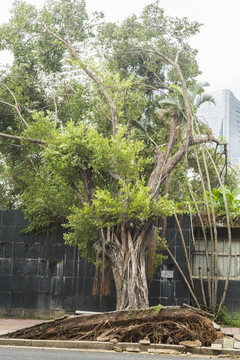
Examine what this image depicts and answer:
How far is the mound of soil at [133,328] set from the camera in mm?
10297

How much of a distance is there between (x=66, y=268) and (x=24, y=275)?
143 cm

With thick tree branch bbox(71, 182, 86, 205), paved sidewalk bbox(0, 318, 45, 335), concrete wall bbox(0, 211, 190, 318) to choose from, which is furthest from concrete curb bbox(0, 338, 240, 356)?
concrete wall bbox(0, 211, 190, 318)

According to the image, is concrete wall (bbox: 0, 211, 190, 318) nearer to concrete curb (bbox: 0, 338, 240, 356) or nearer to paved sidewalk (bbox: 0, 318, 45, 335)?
paved sidewalk (bbox: 0, 318, 45, 335)

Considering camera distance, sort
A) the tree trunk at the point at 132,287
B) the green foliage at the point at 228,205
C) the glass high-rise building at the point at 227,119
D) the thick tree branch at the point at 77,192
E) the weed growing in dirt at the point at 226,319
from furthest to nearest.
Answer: the glass high-rise building at the point at 227,119 < the green foliage at the point at 228,205 < the weed growing in dirt at the point at 226,319 < the thick tree branch at the point at 77,192 < the tree trunk at the point at 132,287

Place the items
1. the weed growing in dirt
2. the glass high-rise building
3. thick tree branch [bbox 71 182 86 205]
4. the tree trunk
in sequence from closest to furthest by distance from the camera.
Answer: the tree trunk < thick tree branch [bbox 71 182 86 205] < the weed growing in dirt < the glass high-rise building

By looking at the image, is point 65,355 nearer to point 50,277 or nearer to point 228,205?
point 50,277

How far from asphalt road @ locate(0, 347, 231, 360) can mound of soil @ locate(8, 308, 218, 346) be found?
0.93m

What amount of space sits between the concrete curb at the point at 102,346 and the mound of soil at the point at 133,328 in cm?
24

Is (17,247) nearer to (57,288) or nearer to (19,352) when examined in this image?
(57,288)

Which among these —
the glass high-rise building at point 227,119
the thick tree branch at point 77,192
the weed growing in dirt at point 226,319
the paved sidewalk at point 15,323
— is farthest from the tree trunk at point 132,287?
the glass high-rise building at point 227,119

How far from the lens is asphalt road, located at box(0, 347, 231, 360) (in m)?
8.56

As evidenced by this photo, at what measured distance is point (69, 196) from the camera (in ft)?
46.6

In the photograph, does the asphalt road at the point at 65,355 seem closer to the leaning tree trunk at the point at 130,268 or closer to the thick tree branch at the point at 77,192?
the leaning tree trunk at the point at 130,268

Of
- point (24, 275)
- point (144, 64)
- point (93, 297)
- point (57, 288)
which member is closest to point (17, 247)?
point (24, 275)
